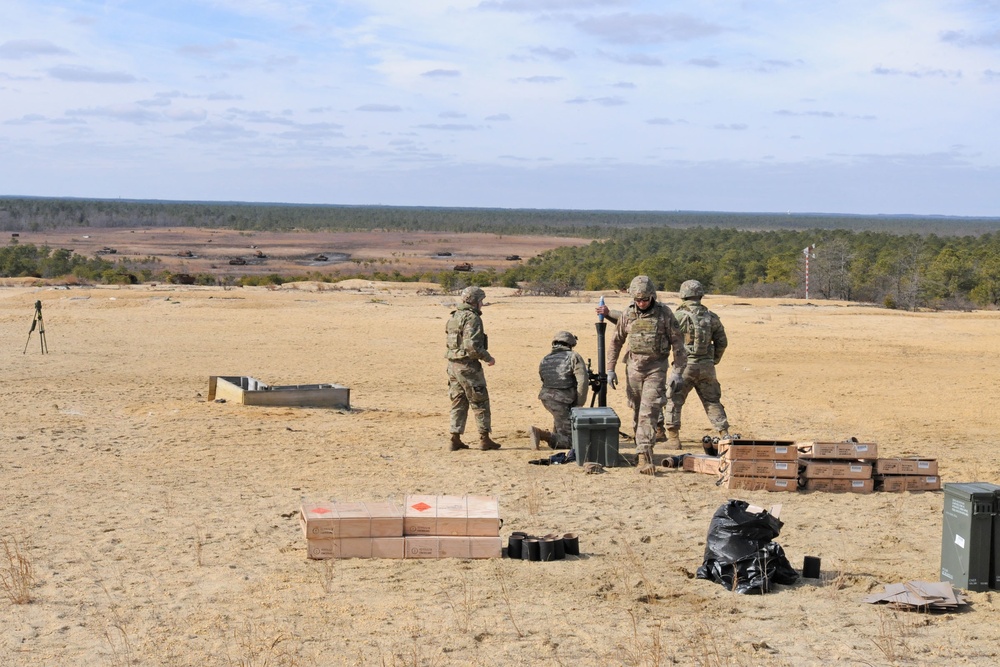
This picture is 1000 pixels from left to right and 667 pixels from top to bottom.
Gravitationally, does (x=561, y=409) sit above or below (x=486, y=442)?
above

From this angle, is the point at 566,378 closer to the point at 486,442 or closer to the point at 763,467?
the point at 486,442

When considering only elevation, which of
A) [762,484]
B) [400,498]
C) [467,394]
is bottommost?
[400,498]

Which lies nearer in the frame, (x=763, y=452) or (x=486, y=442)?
(x=763, y=452)

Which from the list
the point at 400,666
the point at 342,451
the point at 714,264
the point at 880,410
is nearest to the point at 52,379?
the point at 342,451

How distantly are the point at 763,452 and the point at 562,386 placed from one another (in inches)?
107

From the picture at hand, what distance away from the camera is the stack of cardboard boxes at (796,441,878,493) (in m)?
11.0

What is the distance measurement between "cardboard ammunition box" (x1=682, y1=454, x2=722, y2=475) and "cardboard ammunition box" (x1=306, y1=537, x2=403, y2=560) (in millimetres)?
4138

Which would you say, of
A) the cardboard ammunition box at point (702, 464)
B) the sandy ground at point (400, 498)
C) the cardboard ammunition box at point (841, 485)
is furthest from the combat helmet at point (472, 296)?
the cardboard ammunition box at point (841, 485)

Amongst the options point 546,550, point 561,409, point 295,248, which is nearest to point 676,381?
point 561,409

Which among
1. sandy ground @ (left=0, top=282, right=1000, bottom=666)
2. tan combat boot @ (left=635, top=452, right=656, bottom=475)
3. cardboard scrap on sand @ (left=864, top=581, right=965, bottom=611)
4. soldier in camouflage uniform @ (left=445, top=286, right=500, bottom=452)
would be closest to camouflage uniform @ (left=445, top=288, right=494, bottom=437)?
soldier in camouflage uniform @ (left=445, top=286, right=500, bottom=452)

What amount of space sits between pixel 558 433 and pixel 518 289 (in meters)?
30.1

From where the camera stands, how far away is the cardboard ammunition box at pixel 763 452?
11008 mm

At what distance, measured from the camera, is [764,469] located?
11.1 metres

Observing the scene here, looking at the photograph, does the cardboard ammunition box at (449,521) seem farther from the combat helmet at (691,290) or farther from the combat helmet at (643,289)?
the combat helmet at (691,290)
